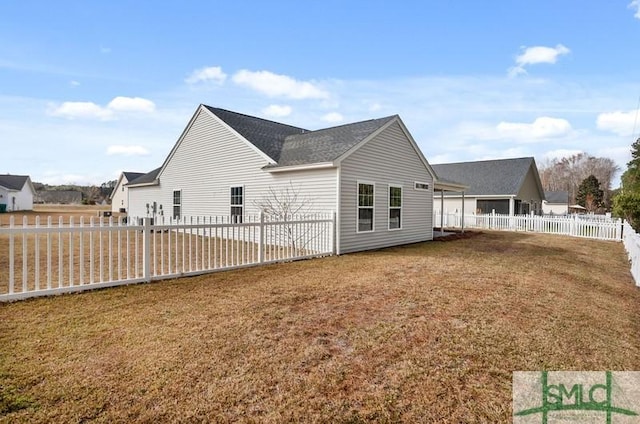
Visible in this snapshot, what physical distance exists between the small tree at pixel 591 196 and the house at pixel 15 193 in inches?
2863

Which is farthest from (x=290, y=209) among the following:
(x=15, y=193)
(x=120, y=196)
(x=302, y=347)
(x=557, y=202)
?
(x=15, y=193)

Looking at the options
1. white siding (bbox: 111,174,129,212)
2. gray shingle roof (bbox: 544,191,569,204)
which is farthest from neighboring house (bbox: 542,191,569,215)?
white siding (bbox: 111,174,129,212)

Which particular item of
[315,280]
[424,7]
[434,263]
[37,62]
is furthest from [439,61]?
[37,62]

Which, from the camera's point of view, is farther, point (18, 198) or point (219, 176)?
point (18, 198)

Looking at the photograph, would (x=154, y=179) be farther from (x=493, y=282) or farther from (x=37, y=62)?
(x=493, y=282)

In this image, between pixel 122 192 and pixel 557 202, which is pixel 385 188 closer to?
pixel 557 202

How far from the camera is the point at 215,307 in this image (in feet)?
16.4

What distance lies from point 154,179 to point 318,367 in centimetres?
1836

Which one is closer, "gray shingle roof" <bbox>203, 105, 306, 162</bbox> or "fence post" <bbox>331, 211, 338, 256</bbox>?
"fence post" <bbox>331, 211, 338, 256</bbox>

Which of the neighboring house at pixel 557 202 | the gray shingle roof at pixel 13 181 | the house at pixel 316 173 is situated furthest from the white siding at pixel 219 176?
the neighboring house at pixel 557 202

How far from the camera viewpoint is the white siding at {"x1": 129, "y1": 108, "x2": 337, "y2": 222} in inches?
436

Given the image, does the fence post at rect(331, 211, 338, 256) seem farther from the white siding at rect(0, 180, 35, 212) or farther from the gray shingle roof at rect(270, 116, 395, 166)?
the white siding at rect(0, 180, 35, 212)

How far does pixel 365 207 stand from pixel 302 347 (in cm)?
820

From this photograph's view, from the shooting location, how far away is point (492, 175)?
1054 inches
